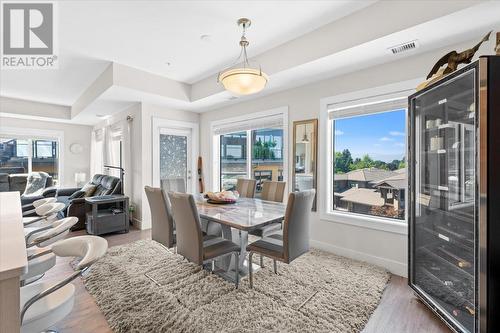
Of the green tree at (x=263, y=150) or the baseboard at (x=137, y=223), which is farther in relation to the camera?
the baseboard at (x=137, y=223)

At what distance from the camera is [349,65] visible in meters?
2.88

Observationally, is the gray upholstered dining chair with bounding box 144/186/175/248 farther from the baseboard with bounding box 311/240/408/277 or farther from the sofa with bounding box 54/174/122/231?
the sofa with bounding box 54/174/122/231

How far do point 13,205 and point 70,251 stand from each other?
1.10 metres

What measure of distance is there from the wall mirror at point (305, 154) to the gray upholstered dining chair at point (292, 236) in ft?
4.22

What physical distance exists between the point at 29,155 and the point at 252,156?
6391 mm

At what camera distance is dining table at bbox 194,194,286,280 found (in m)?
2.05

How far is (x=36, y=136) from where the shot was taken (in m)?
6.52

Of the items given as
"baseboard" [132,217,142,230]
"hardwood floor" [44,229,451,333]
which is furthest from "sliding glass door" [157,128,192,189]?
"hardwood floor" [44,229,451,333]

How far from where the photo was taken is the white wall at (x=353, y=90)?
265cm

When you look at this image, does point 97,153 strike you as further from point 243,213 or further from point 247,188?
point 243,213

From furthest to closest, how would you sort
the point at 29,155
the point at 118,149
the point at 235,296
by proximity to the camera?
the point at 29,155
the point at 118,149
the point at 235,296

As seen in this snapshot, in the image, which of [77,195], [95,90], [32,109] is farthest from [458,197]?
[32,109]

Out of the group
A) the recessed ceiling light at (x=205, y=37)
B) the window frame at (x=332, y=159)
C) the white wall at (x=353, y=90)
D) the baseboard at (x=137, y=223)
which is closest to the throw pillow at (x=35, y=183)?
the baseboard at (x=137, y=223)

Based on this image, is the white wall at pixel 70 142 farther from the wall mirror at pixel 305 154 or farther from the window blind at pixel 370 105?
the window blind at pixel 370 105
